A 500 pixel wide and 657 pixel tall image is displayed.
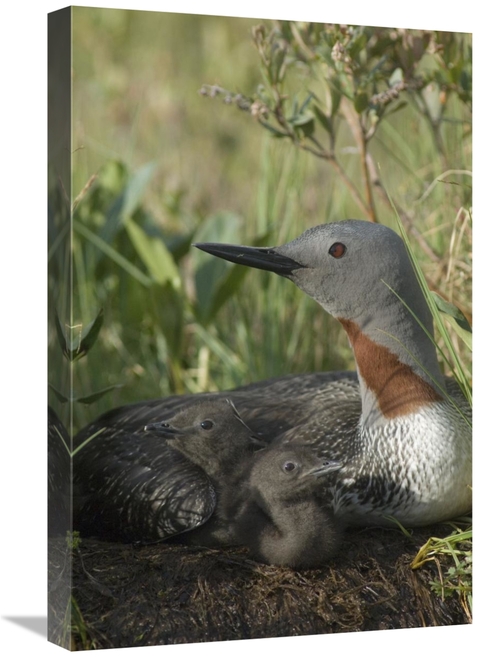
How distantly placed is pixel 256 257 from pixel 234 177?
118 centimetres

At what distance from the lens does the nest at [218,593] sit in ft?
11.7

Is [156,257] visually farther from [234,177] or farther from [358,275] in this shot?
[358,275]

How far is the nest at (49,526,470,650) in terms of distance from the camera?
11.7 feet

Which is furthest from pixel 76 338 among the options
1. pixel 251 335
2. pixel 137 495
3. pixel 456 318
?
pixel 456 318

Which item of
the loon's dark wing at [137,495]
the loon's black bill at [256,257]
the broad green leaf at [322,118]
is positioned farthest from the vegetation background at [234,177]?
the loon's black bill at [256,257]

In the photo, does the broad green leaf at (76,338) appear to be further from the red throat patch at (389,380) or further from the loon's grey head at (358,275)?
the red throat patch at (389,380)

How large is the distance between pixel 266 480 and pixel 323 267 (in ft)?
2.29

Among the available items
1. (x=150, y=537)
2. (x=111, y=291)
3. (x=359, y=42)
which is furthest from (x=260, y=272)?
(x=150, y=537)

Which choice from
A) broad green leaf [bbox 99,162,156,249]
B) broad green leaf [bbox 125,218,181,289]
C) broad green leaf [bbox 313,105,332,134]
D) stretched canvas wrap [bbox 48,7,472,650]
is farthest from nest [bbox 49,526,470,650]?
broad green leaf [bbox 313,105,332,134]

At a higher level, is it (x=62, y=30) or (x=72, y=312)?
(x=62, y=30)

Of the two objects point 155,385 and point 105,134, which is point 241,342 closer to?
point 155,385

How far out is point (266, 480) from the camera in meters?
3.66

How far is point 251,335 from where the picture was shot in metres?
4.62

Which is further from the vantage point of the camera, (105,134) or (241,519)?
(105,134)
